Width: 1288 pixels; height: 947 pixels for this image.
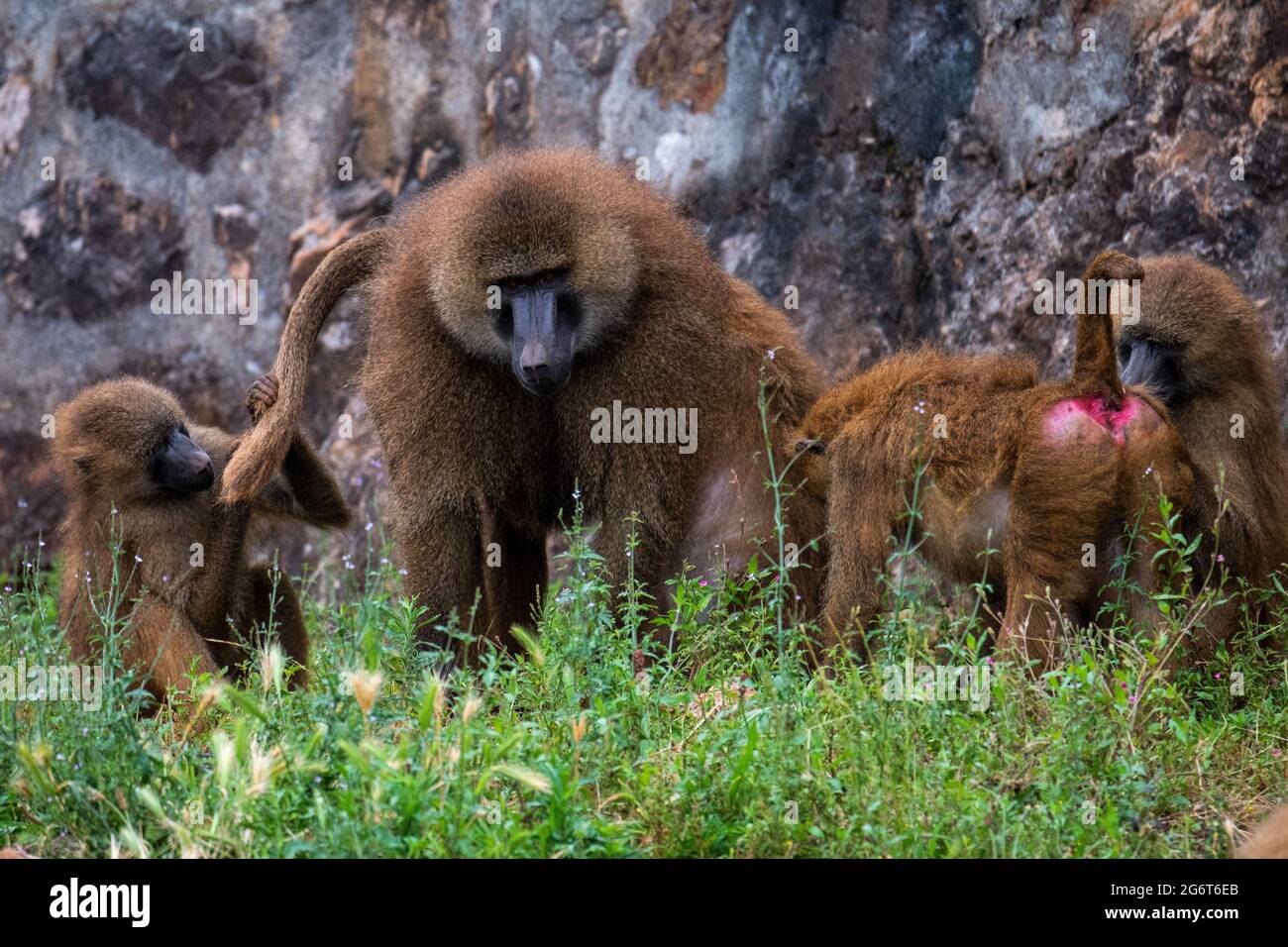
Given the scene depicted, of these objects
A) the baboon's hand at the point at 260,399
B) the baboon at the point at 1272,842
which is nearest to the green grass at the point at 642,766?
the baboon at the point at 1272,842

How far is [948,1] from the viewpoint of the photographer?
6.27 metres

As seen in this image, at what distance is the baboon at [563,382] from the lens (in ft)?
16.9

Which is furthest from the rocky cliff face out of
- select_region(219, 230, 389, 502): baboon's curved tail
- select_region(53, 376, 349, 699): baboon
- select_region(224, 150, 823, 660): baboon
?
select_region(53, 376, 349, 699): baboon

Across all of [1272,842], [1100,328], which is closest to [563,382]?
[1100,328]

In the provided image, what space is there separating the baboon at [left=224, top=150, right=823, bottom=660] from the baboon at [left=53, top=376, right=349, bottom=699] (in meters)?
0.29

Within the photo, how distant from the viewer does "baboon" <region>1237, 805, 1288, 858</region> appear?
306cm

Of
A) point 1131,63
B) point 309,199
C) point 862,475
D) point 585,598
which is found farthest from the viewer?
point 309,199

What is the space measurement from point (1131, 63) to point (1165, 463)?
76.1 inches

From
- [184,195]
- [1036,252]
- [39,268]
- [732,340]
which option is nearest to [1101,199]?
[1036,252]

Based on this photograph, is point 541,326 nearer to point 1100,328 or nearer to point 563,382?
point 563,382

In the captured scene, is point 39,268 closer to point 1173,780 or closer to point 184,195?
point 184,195

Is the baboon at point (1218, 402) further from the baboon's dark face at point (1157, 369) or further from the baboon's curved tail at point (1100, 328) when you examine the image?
the baboon's curved tail at point (1100, 328)

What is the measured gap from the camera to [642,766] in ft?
12.4

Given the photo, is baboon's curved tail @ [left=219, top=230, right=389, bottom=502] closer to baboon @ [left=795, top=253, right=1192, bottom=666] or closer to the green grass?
the green grass
